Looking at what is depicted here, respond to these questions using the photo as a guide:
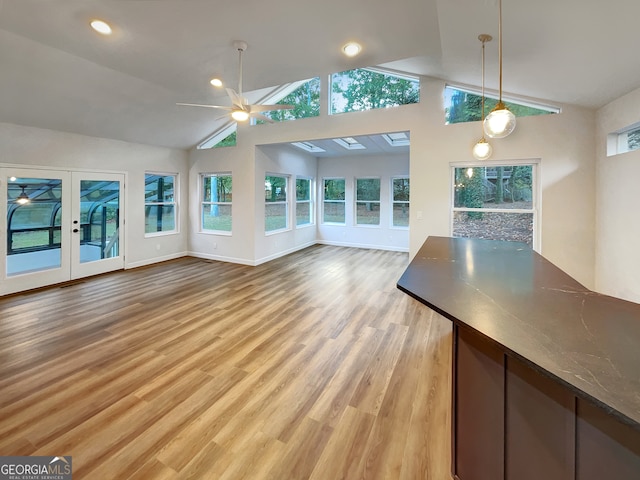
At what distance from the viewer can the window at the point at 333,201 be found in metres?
9.02

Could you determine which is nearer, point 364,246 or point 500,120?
point 500,120

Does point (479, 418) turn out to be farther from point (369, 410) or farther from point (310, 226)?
point (310, 226)

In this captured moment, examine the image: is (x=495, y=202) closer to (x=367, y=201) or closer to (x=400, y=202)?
(x=400, y=202)

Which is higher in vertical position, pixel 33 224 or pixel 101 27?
pixel 101 27

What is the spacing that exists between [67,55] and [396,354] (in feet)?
16.7

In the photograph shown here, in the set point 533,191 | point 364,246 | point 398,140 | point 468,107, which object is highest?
point 398,140

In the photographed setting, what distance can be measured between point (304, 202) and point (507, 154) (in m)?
5.42

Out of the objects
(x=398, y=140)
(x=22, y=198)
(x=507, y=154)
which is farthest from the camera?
(x=398, y=140)

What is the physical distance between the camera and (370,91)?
5.36m

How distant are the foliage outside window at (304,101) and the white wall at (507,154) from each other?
0.66 feet

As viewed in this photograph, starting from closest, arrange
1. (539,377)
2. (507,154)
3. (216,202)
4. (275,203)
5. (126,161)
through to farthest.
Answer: (539,377) < (507,154) < (126,161) < (216,202) < (275,203)

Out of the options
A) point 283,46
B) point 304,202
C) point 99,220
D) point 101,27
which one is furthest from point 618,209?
point 99,220

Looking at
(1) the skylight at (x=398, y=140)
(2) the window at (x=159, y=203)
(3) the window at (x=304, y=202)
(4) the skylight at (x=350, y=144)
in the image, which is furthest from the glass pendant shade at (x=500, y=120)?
(2) the window at (x=159, y=203)

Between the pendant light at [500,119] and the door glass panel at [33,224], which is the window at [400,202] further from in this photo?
the door glass panel at [33,224]
